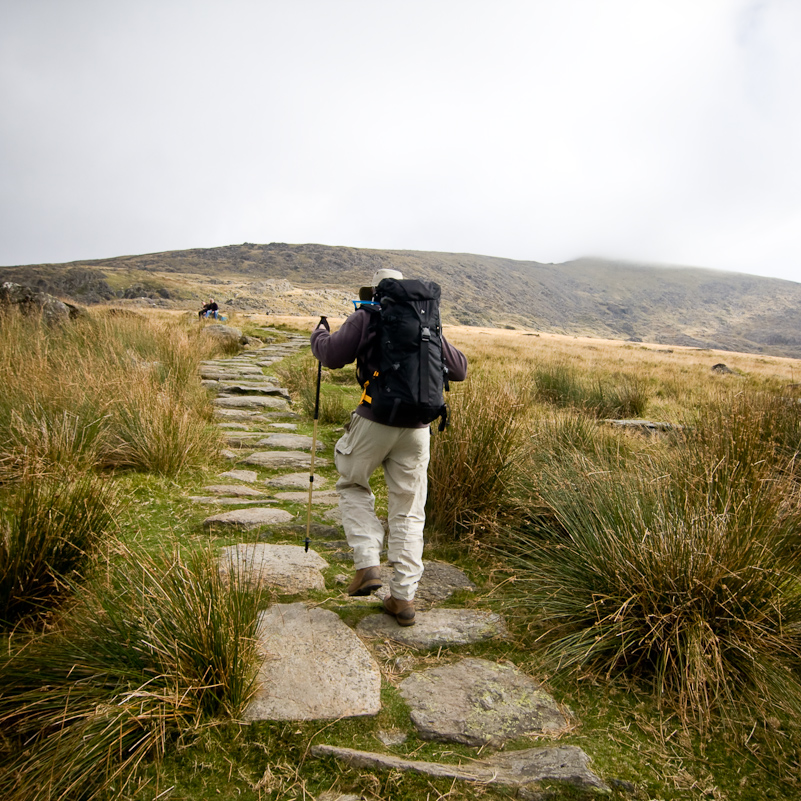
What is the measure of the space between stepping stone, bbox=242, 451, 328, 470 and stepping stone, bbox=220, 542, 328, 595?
167 cm

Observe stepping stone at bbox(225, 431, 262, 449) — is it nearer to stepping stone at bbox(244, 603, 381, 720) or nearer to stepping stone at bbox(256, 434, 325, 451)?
stepping stone at bbox(256, 434, 325, 451)

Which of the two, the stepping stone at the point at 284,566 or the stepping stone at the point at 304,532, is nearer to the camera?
the stepping stone at the point at 284,566

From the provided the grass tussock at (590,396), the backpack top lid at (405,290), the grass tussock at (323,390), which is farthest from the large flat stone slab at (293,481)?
the grass tussock at (590,396)

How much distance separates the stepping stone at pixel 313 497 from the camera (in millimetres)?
4215

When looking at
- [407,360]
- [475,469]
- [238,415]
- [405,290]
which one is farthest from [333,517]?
[238,415]

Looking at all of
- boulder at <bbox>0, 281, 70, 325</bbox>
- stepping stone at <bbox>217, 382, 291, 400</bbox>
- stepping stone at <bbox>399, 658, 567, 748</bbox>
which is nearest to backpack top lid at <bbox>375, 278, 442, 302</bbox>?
stepping stone at <bbox>399, 658, 567, 748</bbox>

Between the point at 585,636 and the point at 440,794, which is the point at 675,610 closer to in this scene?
the point at 585,636

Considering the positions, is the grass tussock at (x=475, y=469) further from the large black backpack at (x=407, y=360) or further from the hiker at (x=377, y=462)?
the large black backpack at (x=407, y=360)

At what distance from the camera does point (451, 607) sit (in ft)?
9.45

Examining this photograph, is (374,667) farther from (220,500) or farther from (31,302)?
(31,302)

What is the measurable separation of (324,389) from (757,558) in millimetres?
6686

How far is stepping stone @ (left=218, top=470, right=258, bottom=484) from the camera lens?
457 cm

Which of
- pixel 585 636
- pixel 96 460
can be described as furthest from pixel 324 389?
pixel 585 636

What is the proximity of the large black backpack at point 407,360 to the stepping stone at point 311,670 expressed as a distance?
100cm
